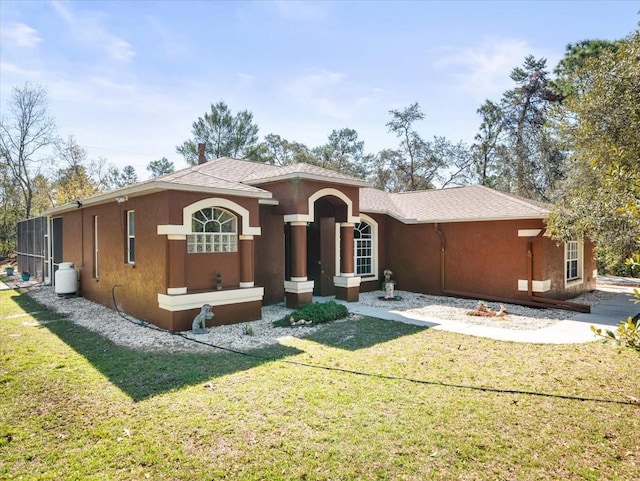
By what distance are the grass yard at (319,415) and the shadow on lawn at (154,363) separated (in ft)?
0.12

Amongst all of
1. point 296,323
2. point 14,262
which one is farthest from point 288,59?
point 14,262

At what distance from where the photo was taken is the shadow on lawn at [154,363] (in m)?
5.72

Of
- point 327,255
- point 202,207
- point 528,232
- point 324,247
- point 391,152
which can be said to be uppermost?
point 391,152

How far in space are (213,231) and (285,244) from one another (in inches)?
147

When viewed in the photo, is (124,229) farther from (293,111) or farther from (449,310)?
(293,111)

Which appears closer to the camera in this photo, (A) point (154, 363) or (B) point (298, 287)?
(A) point (154, 363)

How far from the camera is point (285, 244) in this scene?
13109 millimetres

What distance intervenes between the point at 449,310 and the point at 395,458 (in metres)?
8.69

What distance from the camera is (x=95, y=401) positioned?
5117 mm

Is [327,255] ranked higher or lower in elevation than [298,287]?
higher

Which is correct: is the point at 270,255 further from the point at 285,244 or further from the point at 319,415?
the point at 319,415

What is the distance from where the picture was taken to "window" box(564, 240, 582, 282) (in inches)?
550

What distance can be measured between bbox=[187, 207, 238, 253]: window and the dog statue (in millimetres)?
1495


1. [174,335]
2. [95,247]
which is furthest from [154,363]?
[95,247]
